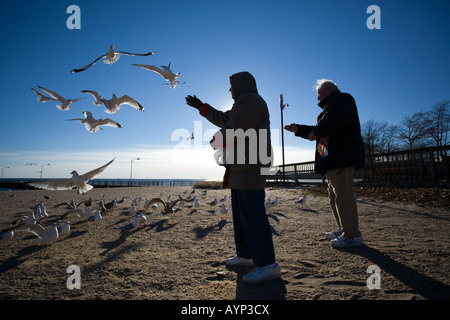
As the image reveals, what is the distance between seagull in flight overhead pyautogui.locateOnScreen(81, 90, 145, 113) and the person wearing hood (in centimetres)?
508

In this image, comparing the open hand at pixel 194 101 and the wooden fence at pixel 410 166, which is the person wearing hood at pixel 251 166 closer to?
the open hand at pixel 194 101

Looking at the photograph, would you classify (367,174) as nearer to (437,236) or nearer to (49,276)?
(437,236)

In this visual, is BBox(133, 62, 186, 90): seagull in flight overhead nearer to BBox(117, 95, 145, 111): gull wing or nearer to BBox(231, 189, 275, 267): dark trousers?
BBox(117, 95, 145, 111): gull wing

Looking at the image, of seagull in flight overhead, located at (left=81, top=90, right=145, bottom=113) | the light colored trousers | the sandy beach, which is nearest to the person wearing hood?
the sandy beach

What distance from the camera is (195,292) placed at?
1.99m

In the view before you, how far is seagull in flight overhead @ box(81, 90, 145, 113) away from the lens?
20.9 ft

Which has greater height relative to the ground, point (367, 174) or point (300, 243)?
point (367, 174)

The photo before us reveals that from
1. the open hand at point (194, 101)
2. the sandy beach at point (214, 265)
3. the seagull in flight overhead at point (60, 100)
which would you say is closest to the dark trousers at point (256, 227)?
the sandy beach at point (214, 265)

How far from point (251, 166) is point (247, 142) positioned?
0.24m

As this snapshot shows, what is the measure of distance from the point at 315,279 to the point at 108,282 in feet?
6.50

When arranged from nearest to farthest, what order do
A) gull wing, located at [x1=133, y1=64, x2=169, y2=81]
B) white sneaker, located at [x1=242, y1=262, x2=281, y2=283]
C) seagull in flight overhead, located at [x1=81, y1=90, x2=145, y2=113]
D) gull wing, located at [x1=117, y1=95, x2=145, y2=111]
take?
white sneaker, located at [x1=242, y1=262, x2=281, y2=283], gull wing, located at [x1=133, y1=64, x2=169, y2=81], seagull in flight overhead, located at [x1=81, y1=90, x2=145, y2=113], gull wing, located at [x1=117, y1=95, x2=145, y2=111]

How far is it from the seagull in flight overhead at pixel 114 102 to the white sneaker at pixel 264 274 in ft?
18.9

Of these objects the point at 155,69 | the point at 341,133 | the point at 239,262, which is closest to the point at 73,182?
the point at 155,69
